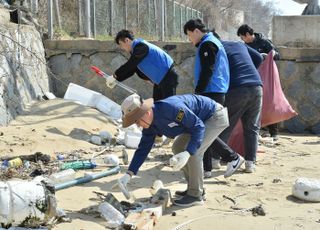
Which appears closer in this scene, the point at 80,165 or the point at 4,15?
the point at 80,165

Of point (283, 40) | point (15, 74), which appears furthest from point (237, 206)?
point (283, 40)

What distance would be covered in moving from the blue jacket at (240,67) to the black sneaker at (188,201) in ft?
5.26

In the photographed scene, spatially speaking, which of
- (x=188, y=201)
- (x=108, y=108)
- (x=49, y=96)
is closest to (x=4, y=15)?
(x=49, y=96)

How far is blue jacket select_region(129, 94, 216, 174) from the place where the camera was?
444 centimetres

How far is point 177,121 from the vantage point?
4461 millimetres

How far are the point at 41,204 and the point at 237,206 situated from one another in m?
1.76

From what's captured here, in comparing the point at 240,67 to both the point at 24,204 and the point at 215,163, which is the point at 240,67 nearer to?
the point at 215,163

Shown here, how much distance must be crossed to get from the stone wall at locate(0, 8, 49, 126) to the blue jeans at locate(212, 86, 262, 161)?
262cm

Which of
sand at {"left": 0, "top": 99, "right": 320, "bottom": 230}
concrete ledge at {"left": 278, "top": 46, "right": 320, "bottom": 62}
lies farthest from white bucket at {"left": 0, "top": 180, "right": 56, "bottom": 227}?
concrete ledge at {"left": 278, "top": 46, "right": 320, "bottom": 62}

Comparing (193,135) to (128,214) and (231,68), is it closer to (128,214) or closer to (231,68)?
(128,214)

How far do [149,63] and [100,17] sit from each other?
572 centimetres

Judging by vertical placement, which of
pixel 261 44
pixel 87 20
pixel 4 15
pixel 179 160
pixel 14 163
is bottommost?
pixel 14 163

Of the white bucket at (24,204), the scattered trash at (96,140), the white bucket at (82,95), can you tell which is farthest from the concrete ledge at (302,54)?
the white bucket at (24,204)

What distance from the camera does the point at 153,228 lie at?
4410 mm
